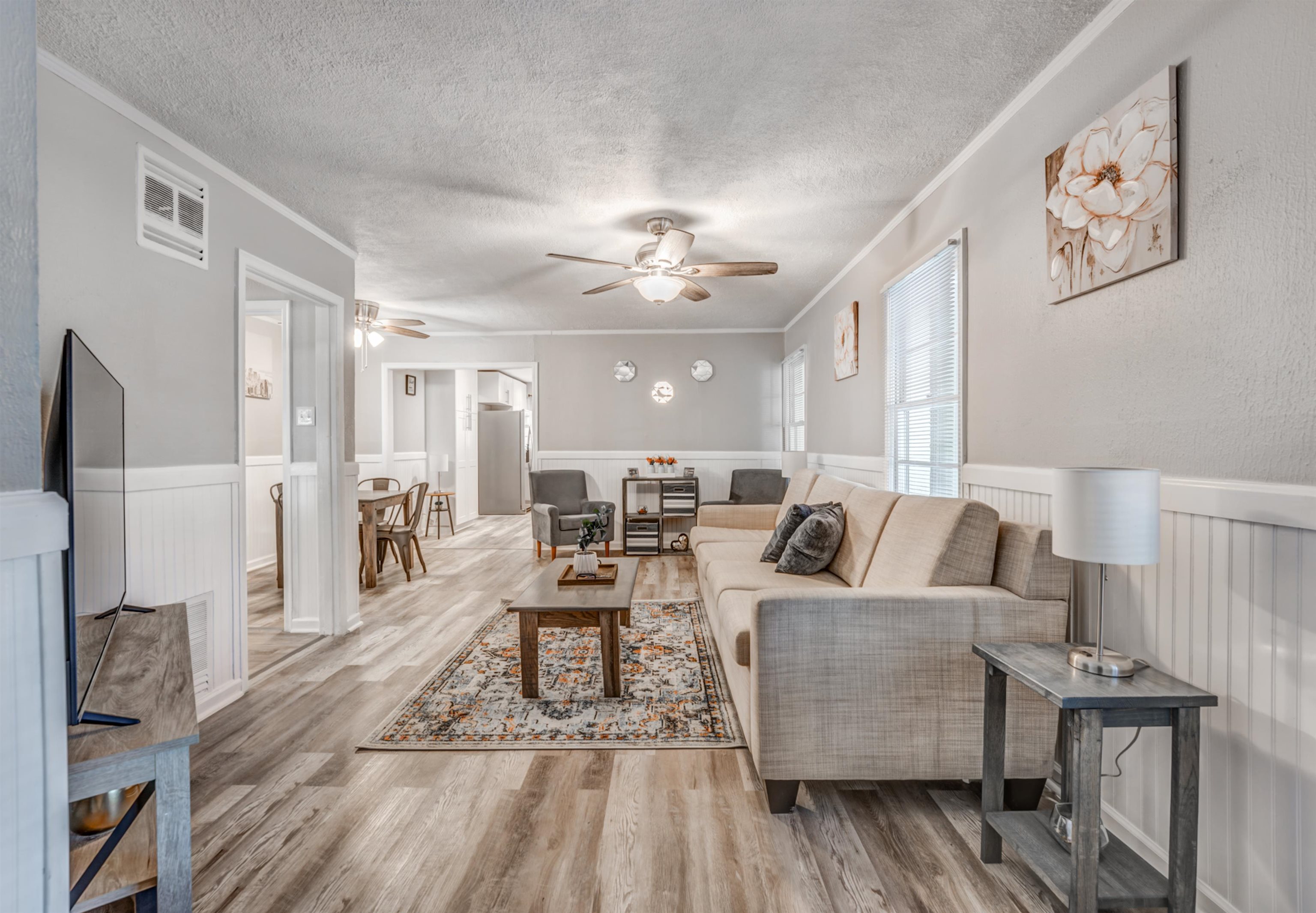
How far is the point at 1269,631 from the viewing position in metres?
1.43

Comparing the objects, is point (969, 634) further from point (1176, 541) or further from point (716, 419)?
point (716, 419)

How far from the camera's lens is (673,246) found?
349 cm

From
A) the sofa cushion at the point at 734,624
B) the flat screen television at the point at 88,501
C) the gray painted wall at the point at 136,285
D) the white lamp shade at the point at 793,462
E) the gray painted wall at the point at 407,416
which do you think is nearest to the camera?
the flat screen television at the point at 88,501

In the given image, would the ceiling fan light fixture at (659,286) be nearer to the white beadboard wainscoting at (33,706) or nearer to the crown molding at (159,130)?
the crown molding at (159,130)

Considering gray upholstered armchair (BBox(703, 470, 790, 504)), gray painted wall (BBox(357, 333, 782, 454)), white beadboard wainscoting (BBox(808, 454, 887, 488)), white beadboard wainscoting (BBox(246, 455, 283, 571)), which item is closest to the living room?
white beadboard wainscoting (BBox(808, 454, 887, 488))

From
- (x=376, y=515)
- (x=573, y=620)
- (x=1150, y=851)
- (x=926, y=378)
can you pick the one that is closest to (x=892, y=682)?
(x=1150, y=851)

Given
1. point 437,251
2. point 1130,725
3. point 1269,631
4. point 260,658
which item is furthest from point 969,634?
point 437,251

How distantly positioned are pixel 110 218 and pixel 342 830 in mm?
2309

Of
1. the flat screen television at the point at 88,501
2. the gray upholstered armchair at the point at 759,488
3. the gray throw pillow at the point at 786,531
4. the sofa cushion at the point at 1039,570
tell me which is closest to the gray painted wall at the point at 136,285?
the flat screen television at the point at 88,501

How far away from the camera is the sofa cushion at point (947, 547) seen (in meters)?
2.20

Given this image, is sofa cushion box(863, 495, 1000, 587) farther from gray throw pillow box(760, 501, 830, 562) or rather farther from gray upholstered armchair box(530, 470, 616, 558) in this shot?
gray upholstered armchair box(530, 470, 616, 558)

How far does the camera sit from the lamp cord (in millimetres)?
1757

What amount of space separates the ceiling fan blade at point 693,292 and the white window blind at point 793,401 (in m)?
2.26

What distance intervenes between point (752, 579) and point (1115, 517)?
1.82m
